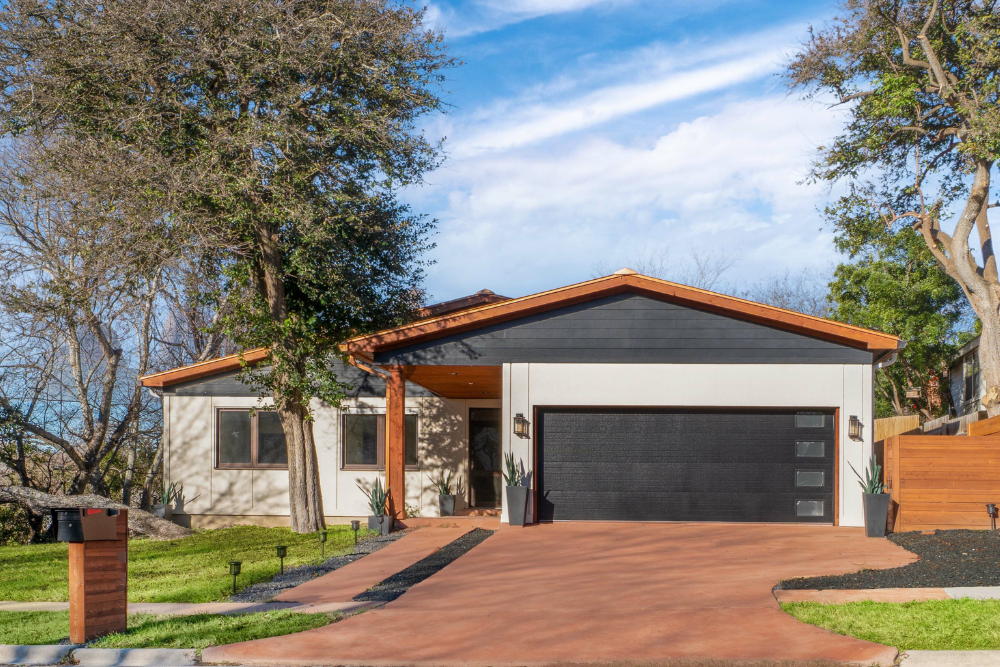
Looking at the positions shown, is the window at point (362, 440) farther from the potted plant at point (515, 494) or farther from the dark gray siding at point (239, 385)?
the potted plant at point (515, 494)

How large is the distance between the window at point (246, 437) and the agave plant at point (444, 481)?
3.14 m

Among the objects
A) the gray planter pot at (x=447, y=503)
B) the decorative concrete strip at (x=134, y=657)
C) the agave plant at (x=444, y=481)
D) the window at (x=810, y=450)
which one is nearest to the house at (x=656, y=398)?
the window at (x=810, y=450)

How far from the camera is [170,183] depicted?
536 inches

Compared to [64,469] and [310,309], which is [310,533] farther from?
[64,469]

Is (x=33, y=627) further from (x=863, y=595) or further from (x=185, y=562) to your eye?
(x=863, y=595)

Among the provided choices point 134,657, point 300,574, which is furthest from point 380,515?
point 134,657

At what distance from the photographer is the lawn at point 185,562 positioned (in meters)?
10.4

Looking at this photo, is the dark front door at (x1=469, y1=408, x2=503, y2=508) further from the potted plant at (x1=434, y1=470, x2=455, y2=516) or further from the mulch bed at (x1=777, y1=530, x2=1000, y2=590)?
the mulch bed at (x1=777, y1=530, x2=1000, y2=590)

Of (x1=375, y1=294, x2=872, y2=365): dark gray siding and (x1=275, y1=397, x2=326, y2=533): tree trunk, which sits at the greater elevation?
(x1=375, y1=294, x2=872, y2=365): dark gray siding

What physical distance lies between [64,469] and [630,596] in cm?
1636

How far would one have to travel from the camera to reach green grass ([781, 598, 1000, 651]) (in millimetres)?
6902

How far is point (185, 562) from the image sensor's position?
Result: 12.9 meters

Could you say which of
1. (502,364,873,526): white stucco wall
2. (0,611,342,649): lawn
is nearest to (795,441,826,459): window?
(502,364,873,526): white stucco wall

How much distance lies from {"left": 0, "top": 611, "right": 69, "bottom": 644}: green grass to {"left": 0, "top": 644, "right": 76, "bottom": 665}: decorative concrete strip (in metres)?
0.25
